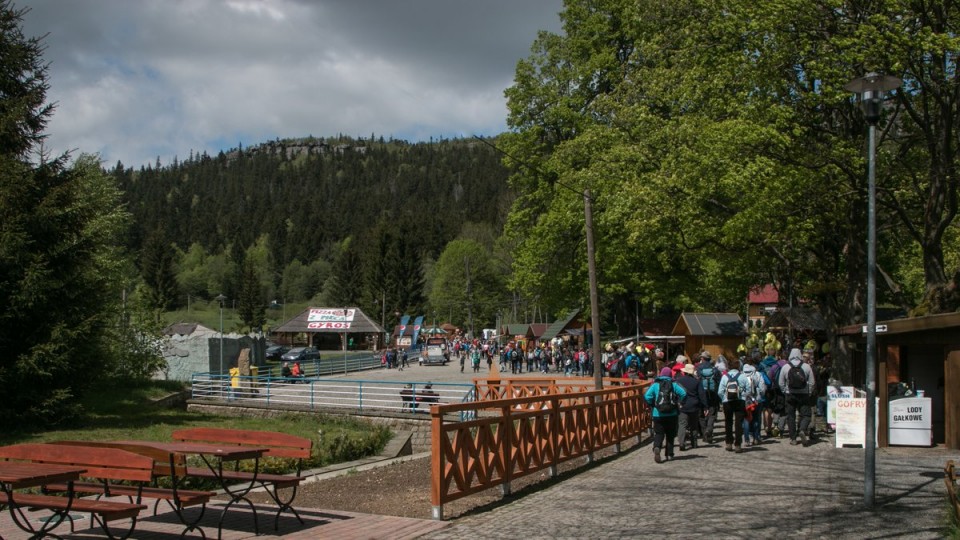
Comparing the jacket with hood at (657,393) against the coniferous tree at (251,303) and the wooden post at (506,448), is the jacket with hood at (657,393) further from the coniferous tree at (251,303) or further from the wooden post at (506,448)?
the coniferous tree at (251,303)

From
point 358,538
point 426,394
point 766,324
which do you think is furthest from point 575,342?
point 358,538

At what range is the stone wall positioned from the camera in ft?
85.9

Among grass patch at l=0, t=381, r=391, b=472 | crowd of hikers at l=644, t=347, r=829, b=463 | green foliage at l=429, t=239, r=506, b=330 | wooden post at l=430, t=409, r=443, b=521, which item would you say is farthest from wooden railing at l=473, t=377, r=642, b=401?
green foliage at l=429, t=239, r=506, b=330

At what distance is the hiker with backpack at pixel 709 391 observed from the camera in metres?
17.3

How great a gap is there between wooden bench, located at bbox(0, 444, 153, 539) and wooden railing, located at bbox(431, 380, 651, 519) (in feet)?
10.5

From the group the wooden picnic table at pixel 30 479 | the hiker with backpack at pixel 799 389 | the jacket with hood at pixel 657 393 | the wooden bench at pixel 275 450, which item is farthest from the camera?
the hiker with backpack at pixel 799 389

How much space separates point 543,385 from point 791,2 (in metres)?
11.6

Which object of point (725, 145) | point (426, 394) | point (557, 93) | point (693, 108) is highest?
point (557, 93)

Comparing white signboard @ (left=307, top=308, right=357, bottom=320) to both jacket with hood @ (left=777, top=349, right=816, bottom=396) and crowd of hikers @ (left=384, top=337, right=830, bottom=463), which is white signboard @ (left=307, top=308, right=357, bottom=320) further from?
jacket with hood @ (left=777, top=349, right=816, bottom=396)

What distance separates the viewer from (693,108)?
25.1 m

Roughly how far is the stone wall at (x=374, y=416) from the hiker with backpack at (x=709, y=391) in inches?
345

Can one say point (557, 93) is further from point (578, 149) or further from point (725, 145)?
point (725, 145)

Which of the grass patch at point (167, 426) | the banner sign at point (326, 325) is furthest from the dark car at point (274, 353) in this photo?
the grass patch at point (167, 426)

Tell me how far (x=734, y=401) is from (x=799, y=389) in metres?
1.37
